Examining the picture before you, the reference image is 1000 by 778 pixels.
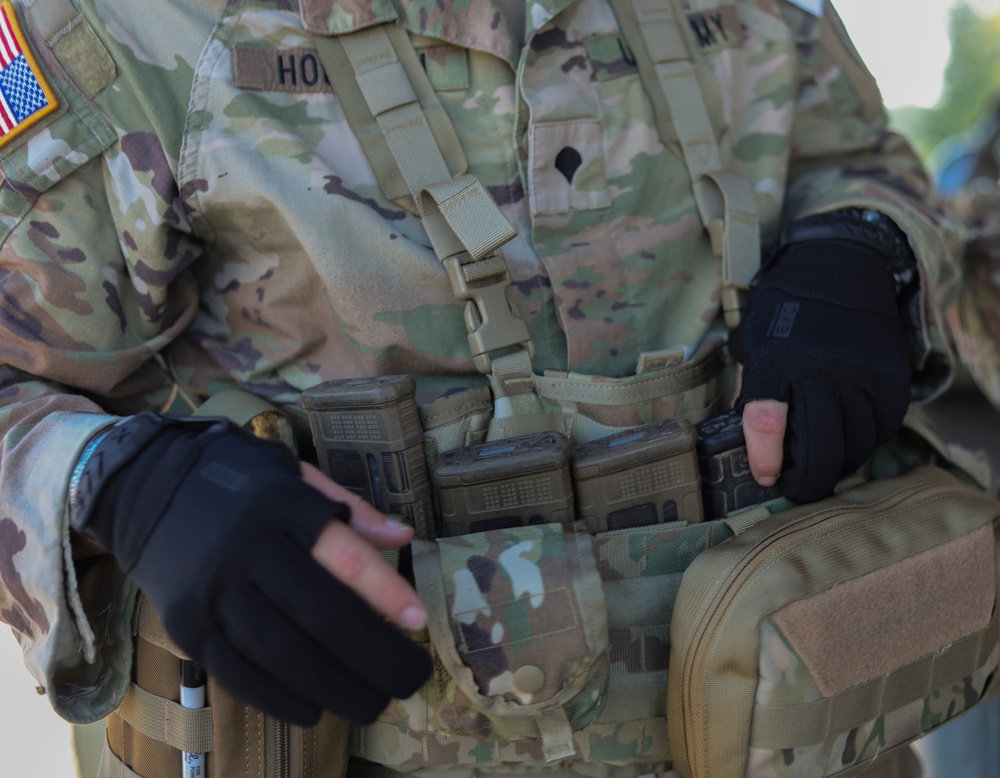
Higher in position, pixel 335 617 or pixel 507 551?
pixel 335 617

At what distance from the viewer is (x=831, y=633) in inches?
42.8

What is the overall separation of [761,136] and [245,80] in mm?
873

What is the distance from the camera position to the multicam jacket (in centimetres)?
110

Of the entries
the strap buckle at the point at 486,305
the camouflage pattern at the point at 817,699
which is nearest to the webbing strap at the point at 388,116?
the strap buckle at the point at 486,305

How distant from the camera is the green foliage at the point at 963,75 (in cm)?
1204

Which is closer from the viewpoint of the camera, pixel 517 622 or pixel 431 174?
pixel 517 622

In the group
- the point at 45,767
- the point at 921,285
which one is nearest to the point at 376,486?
the point at 921,285

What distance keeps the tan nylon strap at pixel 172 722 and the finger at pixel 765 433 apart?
0.81 metres

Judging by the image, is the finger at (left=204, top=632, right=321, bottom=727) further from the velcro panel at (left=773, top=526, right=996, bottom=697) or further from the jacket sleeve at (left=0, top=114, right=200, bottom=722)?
the velcro panel at (left=773, top=526, right=996, bottom=697)

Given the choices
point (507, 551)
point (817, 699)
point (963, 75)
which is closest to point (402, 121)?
point (507, 551)

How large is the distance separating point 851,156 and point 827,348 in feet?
1.90

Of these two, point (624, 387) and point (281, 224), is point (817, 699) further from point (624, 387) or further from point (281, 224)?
point (281, 224)

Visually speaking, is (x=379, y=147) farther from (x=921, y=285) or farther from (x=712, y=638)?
(x=921, y=285)

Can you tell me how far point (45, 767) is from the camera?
1860mm
